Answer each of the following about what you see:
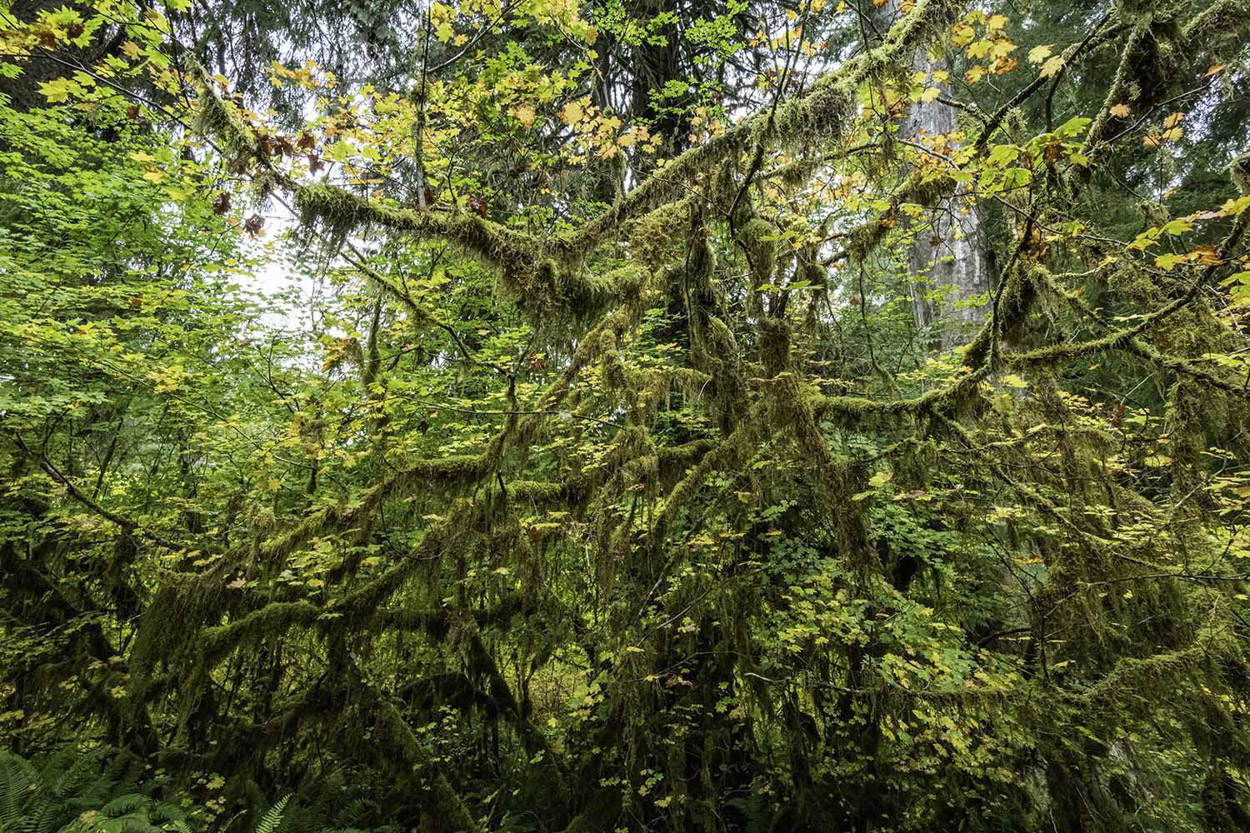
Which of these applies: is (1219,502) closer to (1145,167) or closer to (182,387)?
(1145,167)

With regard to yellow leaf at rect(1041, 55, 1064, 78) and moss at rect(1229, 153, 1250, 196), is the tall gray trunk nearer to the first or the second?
moss at rect(1229, 153, 1250, 196)

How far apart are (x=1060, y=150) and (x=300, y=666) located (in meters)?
8.32

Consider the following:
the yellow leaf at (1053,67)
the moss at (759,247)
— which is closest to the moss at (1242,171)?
the yellow leaf at (1053,67)

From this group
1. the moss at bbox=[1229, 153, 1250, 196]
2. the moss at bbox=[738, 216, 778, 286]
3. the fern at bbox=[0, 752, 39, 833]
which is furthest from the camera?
the fern at bbox=[0, 752, 39, 833]

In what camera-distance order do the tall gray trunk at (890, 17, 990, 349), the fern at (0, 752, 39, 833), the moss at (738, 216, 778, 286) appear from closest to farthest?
1. the moss at (738, 216, 778, 286)
2. the fern at (0, 752, 39, 833)
3. the tall gray trunk at (890, 17, 990, 349)

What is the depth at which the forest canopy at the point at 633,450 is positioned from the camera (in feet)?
11.7

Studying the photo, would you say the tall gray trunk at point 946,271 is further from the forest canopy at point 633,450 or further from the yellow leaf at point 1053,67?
the yellow leaf at point 1053,67

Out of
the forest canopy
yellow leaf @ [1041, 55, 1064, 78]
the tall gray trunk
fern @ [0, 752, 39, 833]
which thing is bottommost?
fern @ [0, 752, 39, 833]

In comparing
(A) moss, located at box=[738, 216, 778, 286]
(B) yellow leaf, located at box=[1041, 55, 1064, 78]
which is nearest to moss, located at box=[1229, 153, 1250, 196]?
(B) yellow leaf, located at box=[1041, 55, 1064, 78]

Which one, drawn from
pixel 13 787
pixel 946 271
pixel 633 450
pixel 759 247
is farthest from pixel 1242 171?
pixel 13 787

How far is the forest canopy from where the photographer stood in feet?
11.7

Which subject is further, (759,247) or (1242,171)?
(759,247)

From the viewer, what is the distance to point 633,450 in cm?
431

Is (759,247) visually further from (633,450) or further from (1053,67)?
(1053,67)
